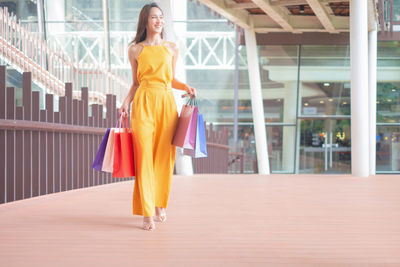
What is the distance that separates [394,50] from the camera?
1850 centimetres

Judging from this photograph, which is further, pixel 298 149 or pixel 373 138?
pixel 298 149

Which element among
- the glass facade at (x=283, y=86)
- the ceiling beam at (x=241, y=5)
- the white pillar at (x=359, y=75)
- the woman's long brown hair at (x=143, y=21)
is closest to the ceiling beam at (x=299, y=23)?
the ceiling beam at (x=241, y=5)

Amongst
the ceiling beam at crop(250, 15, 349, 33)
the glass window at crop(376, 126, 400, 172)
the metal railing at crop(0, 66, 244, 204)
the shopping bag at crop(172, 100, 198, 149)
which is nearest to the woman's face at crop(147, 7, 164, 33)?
the shopping bag at crop(172, 100, 198, 149)

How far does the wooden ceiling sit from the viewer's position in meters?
12.6

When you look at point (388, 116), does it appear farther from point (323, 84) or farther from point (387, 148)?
point (323, 84)

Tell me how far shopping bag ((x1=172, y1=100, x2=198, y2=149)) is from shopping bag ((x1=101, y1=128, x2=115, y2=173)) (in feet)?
1.55

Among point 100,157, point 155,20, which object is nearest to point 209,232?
point 100,157

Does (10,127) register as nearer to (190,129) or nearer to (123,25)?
(190,129)

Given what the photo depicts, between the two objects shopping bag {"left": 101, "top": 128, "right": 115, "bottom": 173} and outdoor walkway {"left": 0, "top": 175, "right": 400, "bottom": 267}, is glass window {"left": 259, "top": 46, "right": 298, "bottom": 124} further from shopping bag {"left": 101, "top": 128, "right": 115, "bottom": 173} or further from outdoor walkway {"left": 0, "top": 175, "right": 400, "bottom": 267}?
shopping bag {"left": 101, "top": 128, "right": 115, "bottom": 173}

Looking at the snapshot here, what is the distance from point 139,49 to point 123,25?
47.8 feet

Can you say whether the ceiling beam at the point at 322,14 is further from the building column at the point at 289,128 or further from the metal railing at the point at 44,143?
the metal railing at the point at 44,143

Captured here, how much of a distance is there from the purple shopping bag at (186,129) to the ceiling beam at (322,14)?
346 inches

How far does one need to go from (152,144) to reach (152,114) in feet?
0.79

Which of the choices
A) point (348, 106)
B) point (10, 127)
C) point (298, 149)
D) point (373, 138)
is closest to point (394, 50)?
point (348, 106)
